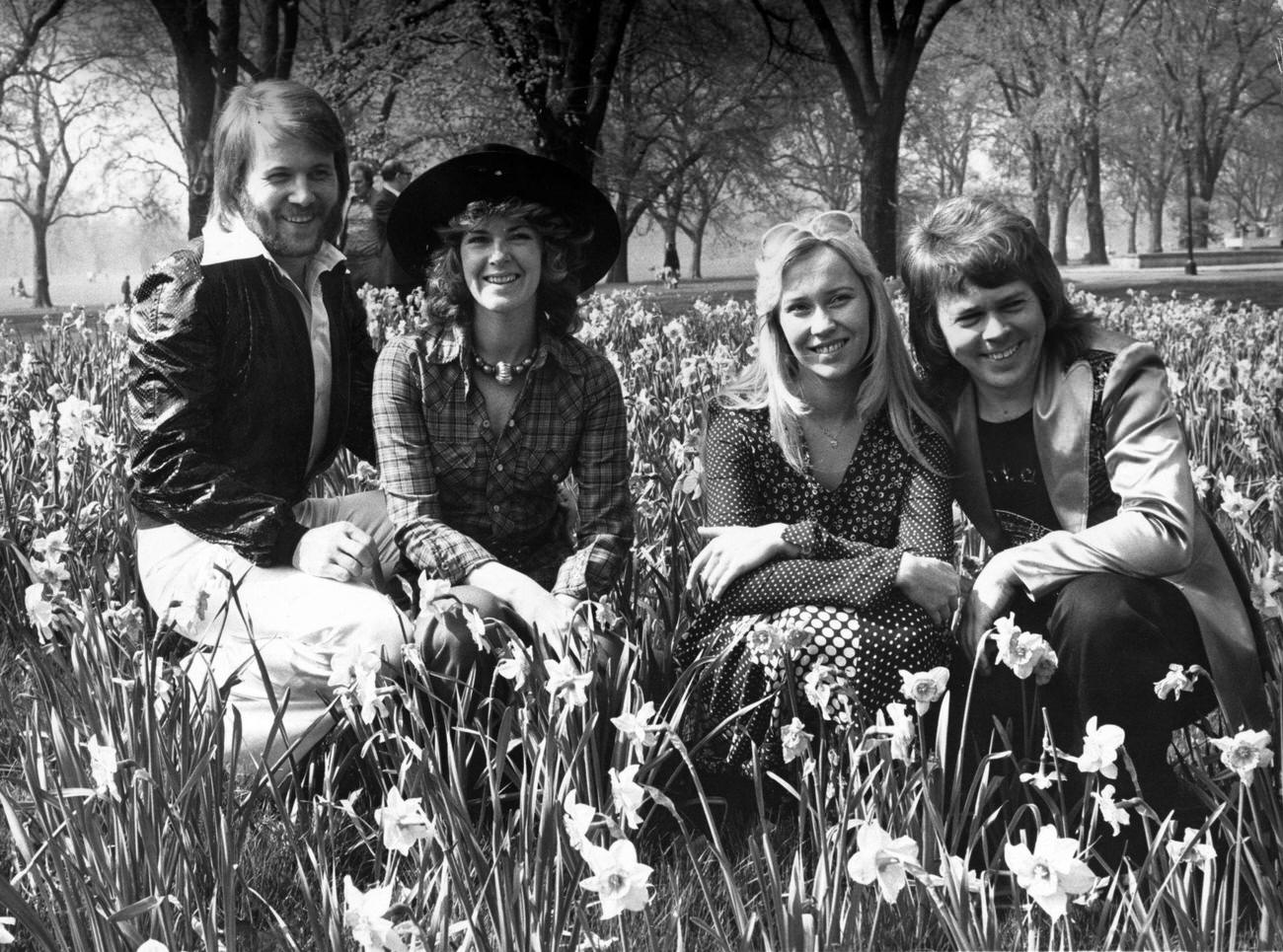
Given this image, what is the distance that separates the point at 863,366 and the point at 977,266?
31 cm

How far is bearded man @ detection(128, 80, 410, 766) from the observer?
255 cm

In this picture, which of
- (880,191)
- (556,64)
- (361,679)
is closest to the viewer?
(361,679)

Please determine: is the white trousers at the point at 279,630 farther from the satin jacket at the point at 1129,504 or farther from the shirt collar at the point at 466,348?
the satin jacket at the point at 1129,504

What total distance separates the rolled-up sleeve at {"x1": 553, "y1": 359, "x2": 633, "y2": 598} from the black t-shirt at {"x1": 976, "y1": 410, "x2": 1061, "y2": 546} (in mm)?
752

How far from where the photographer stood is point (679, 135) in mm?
30609

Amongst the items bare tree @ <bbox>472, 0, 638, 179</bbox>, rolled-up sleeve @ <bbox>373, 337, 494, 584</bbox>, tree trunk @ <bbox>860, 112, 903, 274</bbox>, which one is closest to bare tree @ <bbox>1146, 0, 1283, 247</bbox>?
tree trunk @ <bbox>860, 112, 903, 274</bbox>

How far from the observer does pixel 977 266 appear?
2488 mm

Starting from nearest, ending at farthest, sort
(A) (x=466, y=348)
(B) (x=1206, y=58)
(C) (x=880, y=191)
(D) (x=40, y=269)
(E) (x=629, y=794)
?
(E) (x=629, y=794) < (A) (x=466, y=348) < (C) (x=880, y=191) < (B) (x=1206, y=58) < (D) (x=40, y=269)

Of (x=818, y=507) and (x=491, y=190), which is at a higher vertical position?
(x=491, y=190)

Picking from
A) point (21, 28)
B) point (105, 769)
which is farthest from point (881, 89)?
point (105, 769)

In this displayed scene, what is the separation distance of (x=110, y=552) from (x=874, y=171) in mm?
13184

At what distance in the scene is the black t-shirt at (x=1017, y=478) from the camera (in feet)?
8.45

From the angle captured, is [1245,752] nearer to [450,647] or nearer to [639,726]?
[639,726]

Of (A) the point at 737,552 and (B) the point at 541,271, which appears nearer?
(A) the point at 737,552
